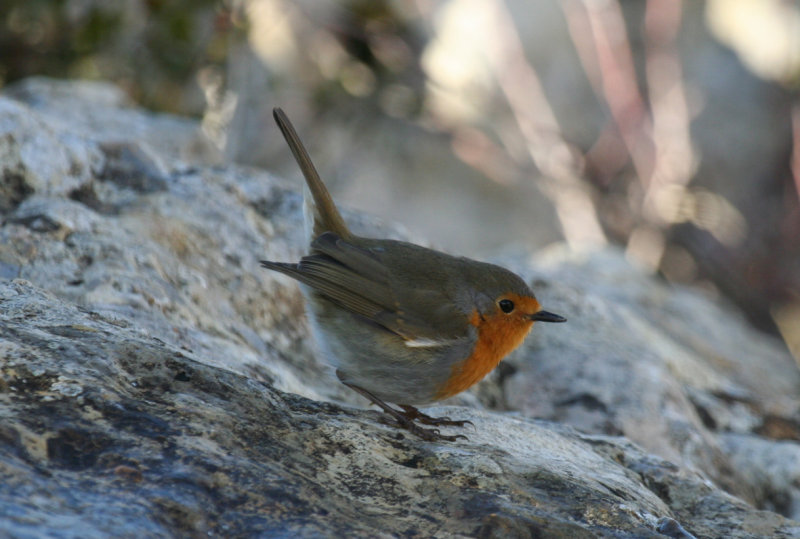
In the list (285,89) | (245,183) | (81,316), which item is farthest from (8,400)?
(285,89)

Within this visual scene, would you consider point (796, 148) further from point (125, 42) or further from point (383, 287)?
point (383, 287)

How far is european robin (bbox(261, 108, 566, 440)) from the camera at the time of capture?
3.07 meters

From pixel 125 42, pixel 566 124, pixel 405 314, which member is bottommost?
pixel 405 314

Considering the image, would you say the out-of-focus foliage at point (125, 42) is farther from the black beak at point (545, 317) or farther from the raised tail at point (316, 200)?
the black beak at point (545, 317)

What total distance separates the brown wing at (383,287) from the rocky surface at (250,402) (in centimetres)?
35

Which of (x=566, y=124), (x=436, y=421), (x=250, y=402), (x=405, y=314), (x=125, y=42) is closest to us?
(x=250, y=402)

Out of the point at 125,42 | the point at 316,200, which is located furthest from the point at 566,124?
the point at 316,200

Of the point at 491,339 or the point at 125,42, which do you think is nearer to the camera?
the point at 491,339

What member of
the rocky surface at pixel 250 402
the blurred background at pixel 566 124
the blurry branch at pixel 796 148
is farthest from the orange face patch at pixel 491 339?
the blurry branch at pixel 796 148

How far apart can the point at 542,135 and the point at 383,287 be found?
24.6 feet

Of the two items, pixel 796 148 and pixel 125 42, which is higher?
pixel 796 148

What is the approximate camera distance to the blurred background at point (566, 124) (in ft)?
32.3

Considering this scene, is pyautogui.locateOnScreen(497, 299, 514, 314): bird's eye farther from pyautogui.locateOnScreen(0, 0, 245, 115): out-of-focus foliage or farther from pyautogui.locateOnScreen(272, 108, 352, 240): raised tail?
pyautogui.locateOnScreen(0, 0, 245, 115): out-of-focus foliage

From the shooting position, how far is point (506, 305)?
3293 millimetres
